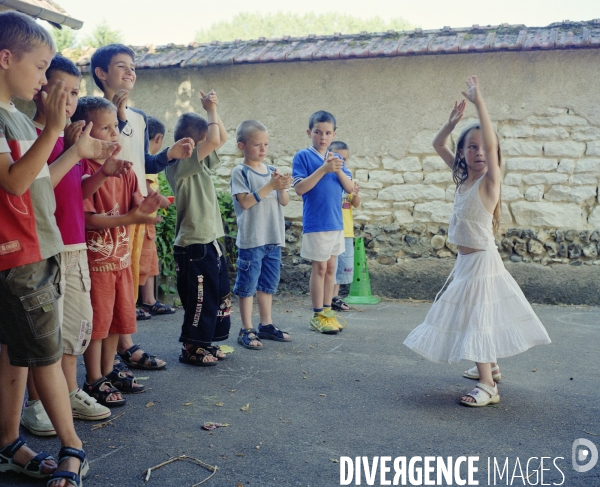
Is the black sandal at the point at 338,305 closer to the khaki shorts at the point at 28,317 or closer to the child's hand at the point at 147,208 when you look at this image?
the child's hand at the point at 147,208

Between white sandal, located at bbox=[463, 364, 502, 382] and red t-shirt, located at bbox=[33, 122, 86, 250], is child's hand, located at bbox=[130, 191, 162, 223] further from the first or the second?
white sandal, located at bbox=[463, 364, 502, 382]

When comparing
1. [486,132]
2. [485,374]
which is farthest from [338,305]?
[486,132]

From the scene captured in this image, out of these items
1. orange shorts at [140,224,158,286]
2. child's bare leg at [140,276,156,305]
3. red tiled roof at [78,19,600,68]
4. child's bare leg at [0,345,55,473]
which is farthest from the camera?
red tiled roof at [78,19,600,68]

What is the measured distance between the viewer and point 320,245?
17.5 feet

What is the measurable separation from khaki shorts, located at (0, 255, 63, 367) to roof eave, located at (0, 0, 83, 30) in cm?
402

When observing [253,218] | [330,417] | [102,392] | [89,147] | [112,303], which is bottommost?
[330,417]

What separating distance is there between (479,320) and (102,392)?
2.04 metres

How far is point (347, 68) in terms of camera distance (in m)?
7.50

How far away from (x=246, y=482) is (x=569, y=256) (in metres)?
5.55

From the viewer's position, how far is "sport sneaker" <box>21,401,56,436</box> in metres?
2.84

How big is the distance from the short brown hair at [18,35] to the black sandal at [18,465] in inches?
59.3

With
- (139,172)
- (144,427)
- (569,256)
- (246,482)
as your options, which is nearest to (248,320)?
(139,172)

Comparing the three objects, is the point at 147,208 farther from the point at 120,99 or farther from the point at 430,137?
the point at 430,137

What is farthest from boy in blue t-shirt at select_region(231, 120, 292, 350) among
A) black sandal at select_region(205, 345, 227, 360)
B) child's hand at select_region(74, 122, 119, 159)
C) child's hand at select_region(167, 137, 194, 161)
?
child's hand at select_region(74, 122, 119, 159)
